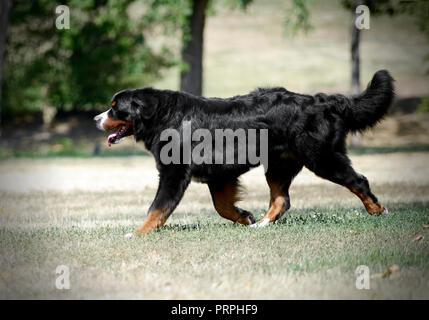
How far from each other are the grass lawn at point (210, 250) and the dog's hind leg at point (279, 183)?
0.76 feet

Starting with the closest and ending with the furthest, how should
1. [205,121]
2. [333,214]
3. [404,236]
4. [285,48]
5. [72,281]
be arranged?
1. [72,281]
2. [404,236]
3. [205,121]
4. [333,214]
5. [285,48]

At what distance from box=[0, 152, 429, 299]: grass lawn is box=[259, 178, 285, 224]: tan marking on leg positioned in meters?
0.21

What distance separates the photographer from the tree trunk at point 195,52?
873 inches

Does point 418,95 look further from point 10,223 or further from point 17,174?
point 10,223

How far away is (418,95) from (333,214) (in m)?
27.8

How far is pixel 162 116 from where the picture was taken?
24.4ft

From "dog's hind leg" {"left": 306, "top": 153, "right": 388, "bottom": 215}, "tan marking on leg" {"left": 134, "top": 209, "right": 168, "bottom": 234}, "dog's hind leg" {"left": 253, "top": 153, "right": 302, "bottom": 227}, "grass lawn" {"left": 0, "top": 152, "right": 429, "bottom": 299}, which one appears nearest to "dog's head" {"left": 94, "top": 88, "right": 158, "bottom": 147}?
"tan marking on leg" {"left": 134, "top": 209, "right": 168, "bottom": 234}

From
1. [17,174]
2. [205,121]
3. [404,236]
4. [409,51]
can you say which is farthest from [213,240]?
[409,51]

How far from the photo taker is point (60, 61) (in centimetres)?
2917

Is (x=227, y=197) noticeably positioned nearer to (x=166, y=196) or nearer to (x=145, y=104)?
(x=166, y=196)

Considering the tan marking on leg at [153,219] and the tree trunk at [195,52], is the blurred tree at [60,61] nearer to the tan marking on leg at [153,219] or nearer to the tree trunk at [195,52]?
the tree trunk at [195,52]

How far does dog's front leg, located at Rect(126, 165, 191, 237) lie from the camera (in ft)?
23.2

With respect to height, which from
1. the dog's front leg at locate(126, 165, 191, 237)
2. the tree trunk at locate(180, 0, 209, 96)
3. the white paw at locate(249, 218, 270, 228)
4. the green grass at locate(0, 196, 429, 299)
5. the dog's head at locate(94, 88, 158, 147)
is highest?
the tree trunk at locate(180, 0, 209, 96)

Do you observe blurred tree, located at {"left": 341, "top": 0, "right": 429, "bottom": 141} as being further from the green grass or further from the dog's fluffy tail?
the green grass
